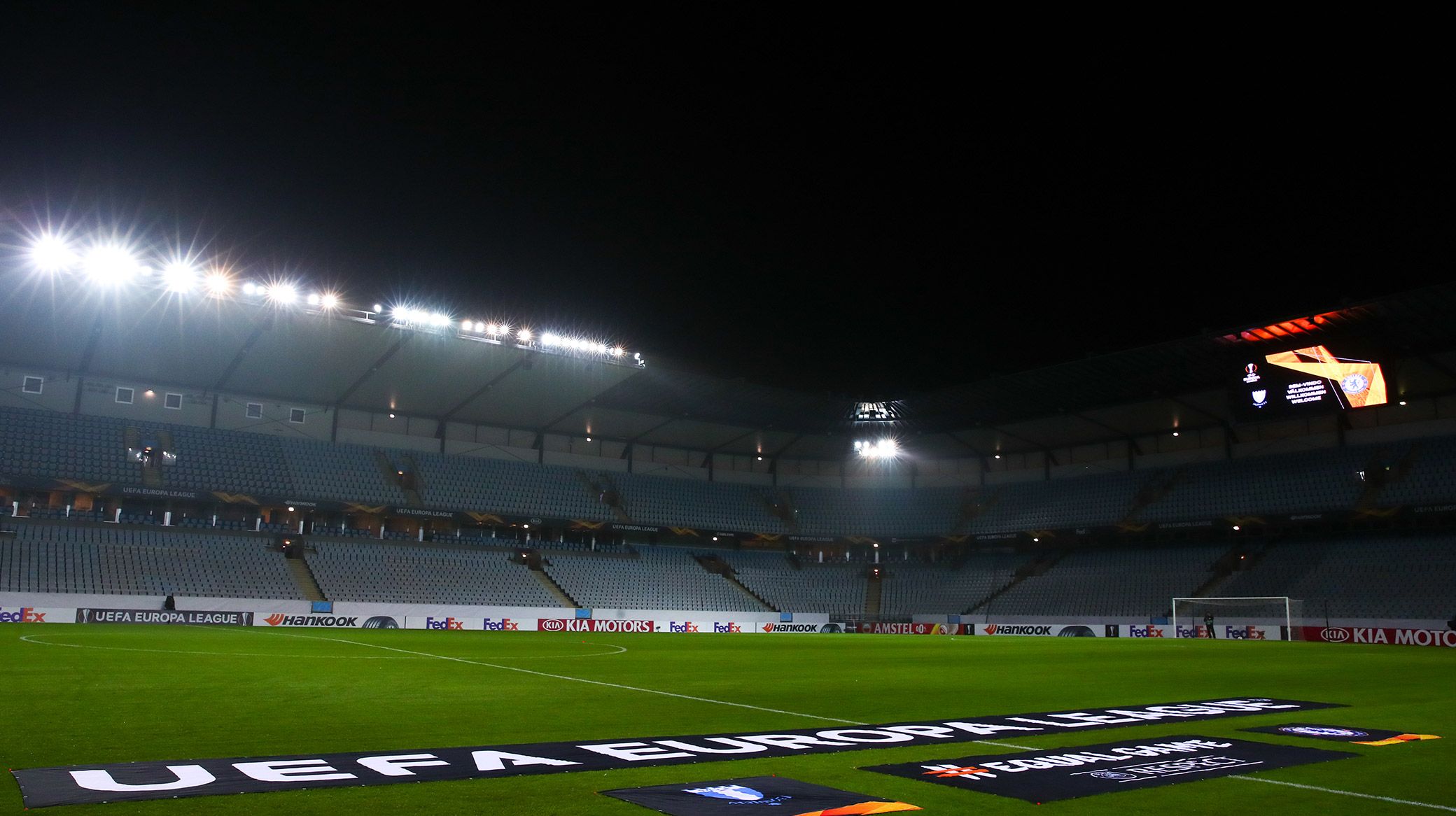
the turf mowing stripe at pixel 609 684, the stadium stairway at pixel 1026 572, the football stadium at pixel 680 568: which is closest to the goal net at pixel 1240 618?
the football stadium at pixel 680 568

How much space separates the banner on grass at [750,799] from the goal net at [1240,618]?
139 feet

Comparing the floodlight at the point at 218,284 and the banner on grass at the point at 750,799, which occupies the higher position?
the floodlight at the point at 218,284

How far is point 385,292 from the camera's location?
39469 mm

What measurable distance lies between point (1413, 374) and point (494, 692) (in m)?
51.0

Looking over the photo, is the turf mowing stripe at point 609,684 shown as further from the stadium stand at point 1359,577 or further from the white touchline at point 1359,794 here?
the stadium stand at point 1359,577

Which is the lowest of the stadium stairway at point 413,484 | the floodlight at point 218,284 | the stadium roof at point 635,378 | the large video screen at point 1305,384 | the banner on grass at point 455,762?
the banner on grass at point 455,762

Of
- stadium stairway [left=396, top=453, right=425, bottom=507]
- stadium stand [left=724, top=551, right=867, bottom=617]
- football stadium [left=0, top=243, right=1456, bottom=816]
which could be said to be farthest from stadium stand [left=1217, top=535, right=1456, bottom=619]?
stadium stairway [left=396, top=453, right=425, bottom=507]

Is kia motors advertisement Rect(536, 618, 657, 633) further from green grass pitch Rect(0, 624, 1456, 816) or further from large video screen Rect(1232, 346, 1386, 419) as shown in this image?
large video screen Rect(1232, 346, 1386, 419)

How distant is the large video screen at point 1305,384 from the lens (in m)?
34.3

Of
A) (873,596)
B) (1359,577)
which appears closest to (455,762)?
(1359,577)

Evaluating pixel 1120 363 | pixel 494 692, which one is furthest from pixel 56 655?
pixel 1120 363

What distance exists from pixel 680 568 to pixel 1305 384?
36.5 metres

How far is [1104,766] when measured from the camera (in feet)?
22.9

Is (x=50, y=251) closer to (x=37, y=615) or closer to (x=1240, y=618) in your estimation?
(x=37, y=615)
